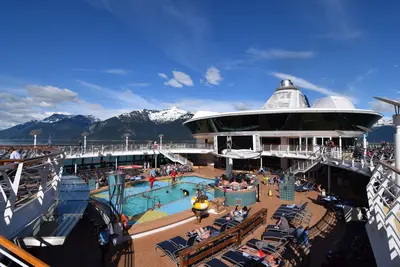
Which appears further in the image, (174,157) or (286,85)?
(286,85)

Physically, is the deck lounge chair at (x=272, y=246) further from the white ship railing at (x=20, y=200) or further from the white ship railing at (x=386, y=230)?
the white ship railing at (x=20, y=200)

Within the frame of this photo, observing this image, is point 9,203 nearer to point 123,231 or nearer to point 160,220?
point 123,231

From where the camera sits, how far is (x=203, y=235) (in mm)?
7234

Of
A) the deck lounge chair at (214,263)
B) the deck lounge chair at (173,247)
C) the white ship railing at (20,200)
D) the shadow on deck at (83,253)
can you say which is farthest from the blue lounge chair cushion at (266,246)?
the white ship railing at (20,200)

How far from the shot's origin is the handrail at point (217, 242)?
5.52 m

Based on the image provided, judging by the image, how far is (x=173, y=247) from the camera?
21.0ft

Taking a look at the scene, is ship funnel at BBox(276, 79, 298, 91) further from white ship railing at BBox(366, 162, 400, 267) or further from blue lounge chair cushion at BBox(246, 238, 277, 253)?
white ship railing at BBox(366, 162, 400, 267)

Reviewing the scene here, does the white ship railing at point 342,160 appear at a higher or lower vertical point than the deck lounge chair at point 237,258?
higher

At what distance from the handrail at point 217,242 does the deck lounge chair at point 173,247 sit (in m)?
0.47

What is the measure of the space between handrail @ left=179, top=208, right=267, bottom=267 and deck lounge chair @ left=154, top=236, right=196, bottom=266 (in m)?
0.47

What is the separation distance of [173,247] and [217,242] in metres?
1.23

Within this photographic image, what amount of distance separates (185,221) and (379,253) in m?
6.96

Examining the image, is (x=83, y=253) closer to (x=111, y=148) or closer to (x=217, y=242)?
(x=217, y=242)

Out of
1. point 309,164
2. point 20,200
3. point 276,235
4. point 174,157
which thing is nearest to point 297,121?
point 309,164
